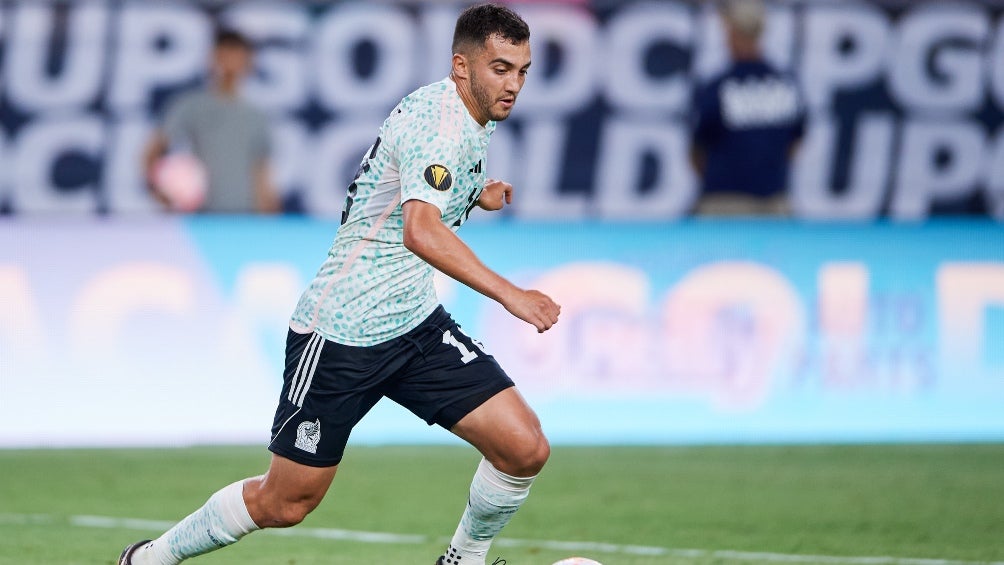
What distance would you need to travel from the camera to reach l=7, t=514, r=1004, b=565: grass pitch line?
702cm

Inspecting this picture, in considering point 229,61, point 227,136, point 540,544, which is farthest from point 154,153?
point 540,544

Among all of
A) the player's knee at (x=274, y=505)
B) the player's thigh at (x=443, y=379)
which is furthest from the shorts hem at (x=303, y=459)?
the player's thigh at (x=443, y=379)

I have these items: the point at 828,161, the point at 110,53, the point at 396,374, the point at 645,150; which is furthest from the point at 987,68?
the point at 396,374

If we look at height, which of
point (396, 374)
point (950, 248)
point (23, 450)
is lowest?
point (23, 450)

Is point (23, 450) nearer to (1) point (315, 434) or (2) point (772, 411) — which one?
(2) point (772, 411)

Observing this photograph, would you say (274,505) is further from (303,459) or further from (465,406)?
(465,406)

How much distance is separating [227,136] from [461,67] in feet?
23.7

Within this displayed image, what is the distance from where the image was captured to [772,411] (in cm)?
1090

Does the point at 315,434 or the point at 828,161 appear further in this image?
the point at 828,161

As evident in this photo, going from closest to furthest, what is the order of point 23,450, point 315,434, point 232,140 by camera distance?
point 315,434
point 23,450
point 232,140

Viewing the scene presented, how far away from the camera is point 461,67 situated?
5613mm

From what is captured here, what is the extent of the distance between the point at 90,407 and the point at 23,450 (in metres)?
0.49

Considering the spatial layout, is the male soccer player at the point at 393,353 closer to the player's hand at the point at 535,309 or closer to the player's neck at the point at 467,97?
the player's neck at the point at 467,97

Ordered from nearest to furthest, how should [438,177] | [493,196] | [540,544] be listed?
[438,177] < [493,196] < [540,544]
